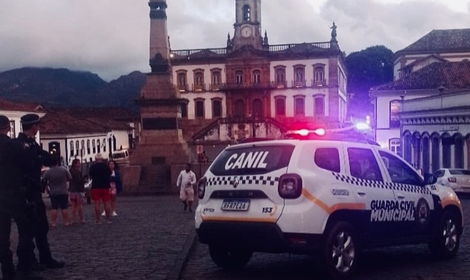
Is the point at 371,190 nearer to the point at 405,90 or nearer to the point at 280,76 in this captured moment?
the point at 405,90

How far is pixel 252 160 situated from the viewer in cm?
809

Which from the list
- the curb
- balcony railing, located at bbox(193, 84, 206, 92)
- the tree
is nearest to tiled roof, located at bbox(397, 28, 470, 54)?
balcony railing, located at bbox(193, 84, 206, 92)

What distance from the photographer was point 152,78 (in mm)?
27891

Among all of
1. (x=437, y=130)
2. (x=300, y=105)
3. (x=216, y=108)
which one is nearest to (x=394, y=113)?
(x=437, y=130)

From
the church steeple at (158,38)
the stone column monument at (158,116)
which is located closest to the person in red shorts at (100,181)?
the stone column monument at (158,116)

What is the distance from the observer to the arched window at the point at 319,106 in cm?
7281

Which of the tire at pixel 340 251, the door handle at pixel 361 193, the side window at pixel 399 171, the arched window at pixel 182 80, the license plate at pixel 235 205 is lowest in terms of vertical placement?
the tire at pixel 340 251

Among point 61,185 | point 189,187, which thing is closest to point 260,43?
point 189,187

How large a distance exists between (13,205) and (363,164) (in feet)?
14.1

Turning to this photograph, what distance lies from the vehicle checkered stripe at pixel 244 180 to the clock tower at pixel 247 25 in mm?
66453

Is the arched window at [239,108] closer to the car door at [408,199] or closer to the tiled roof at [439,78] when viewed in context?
the tiled roof at [439,78]

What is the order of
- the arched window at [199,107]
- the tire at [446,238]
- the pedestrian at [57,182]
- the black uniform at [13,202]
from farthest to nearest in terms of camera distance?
1. the arched window at [199,107]
2. the pedestrian at [57,182]
3. the tire at [446,238]
4. the black uniform at [13,202]

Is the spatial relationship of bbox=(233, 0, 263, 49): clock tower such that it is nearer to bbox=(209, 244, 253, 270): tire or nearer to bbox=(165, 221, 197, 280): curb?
bbox=(165, 221, 197, 280): curb

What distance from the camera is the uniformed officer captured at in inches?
317
